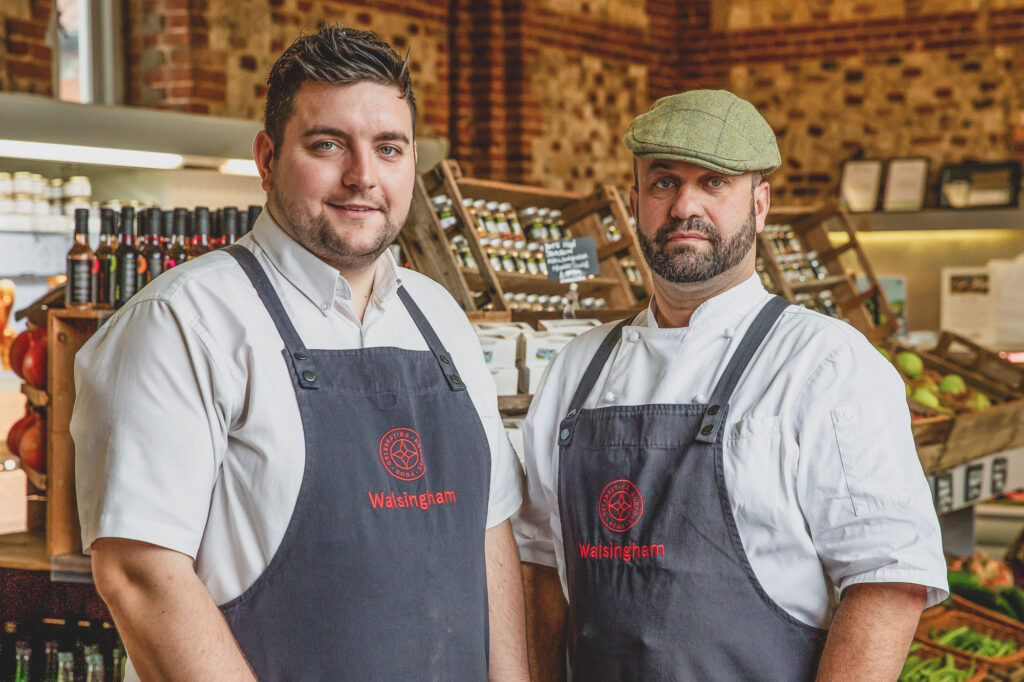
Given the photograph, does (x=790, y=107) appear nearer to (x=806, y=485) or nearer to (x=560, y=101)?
(x=560, y=101)

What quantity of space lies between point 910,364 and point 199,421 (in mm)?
4260

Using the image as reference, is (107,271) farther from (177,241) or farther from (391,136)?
(391,136)

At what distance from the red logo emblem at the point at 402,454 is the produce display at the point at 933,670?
2.26 metres

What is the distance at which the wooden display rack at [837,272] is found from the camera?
18.3 ft

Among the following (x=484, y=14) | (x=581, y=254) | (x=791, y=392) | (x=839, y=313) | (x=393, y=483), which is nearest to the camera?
(x=393, y=483)

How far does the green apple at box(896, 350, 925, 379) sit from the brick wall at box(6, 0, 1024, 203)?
2924 mm

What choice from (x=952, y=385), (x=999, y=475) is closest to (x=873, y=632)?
(x=999, y=475)

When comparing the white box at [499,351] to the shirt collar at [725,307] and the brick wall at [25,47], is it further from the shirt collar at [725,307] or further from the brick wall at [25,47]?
the brick wall at [25,47]

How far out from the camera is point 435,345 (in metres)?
1.78

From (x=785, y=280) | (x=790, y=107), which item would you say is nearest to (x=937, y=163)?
(x=790, y=107)

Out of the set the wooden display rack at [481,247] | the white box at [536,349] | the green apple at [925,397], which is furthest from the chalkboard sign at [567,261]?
the green apple at [925,397]

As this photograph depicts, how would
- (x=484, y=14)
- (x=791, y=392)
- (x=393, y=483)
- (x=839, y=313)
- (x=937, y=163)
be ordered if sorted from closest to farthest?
(x=393, y=483), (x=791, y=392), (x=839, y=313), (x=484, y=14), (x=937, y=163)

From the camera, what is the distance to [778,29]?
8328 millimetres

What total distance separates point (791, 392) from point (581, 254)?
7.13 ft
